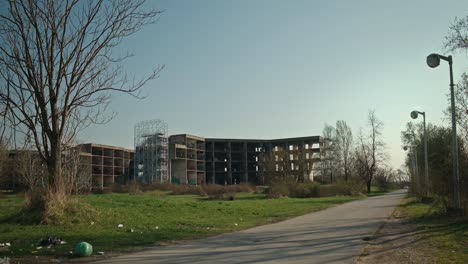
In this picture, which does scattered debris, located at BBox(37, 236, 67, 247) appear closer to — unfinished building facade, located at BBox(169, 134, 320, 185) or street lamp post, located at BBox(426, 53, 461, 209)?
street lamp post, located at BBox(426, 53, 461, 209)

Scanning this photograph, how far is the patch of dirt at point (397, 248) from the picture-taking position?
10195 mm

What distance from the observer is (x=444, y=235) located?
46.2ft

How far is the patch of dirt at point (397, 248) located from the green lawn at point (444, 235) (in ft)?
0.58

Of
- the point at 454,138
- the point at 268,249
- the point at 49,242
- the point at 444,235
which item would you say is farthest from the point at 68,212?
the point at 454,138

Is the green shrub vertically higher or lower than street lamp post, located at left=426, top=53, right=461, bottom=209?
lower

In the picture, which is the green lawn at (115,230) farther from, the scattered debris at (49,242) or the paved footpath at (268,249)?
the paved footpath at (268,249)

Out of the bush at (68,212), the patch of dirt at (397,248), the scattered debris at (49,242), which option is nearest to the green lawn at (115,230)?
the scattered debris at (49,242)

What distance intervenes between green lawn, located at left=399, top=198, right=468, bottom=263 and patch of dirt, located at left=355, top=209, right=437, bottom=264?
178mm

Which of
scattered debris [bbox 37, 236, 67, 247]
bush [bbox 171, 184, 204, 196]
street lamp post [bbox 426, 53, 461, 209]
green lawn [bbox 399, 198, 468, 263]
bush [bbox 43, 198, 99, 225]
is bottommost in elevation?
bush [bbox 171, 184, 204, 196]

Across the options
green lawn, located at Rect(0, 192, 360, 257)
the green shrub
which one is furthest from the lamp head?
the green shrub

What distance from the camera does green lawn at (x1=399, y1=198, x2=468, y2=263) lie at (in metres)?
10.5

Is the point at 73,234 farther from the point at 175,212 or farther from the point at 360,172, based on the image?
the point at 360,172

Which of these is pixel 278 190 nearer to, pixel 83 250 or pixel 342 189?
pixel 342 189

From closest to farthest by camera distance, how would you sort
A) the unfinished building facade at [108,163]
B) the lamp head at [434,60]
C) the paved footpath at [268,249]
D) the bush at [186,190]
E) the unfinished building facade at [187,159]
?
the paved footpath at [268,249]
the lamp head at [434,60]
the bush at [186,190]
the unfinished building facade at [187,159]
the unfinished building facade at [108,163]
